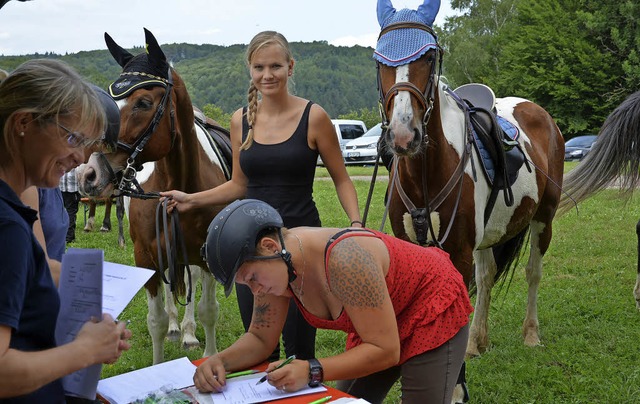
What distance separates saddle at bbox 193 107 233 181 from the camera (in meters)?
4.69

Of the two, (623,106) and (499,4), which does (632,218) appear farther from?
(499,4)

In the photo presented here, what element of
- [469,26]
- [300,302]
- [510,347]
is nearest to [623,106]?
[510,347]

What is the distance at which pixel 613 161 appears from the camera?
6.38 meters

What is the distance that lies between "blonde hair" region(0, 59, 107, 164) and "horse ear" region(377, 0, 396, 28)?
8.55 feet

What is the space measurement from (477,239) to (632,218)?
325 inches

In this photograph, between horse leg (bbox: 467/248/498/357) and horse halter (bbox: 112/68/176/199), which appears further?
horse leg (bbox: 467/248/498/357)

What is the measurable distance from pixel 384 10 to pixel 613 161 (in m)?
3.53

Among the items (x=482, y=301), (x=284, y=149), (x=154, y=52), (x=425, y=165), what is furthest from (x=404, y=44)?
(x=482, y=301)

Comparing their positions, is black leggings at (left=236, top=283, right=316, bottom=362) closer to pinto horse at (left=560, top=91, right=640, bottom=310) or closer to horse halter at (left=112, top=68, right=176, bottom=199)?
horse halter at (left=112, top=68, right=176, bottom=199)

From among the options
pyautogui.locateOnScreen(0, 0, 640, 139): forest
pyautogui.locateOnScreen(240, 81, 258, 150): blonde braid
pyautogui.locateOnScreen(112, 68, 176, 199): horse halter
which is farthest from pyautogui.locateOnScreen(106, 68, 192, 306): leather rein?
pyautogui.locateOnScreen(0, 0, 640, 139): forest

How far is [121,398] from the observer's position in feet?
7.11

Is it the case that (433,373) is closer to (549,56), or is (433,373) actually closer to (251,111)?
(251,111)

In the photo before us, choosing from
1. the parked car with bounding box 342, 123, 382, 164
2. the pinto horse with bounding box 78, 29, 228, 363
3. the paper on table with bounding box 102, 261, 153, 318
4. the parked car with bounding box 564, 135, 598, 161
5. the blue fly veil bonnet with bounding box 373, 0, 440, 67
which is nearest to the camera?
the paper on table with bounding box 102, 261, 153, 318

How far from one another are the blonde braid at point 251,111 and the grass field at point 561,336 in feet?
6.88
